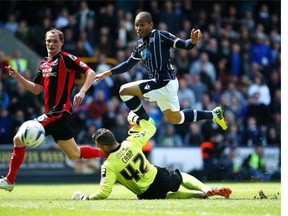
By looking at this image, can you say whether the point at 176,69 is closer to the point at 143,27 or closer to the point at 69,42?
the point at 69,42

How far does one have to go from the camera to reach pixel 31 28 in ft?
72.2

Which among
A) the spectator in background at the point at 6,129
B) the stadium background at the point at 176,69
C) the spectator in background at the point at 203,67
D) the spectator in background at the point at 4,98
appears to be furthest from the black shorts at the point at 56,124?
the spectator in background at the point at 203,67

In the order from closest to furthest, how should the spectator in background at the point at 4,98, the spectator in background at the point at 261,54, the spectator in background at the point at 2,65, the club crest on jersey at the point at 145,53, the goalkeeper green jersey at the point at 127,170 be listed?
the goalkeeper green jersey at the point at 127,170 → the club crest on jersey at the point at 145,53 → the spectator in background at the point at 4,98 → the spectator in background at the point at 2,65 → the spectator in background at the point at 261,54

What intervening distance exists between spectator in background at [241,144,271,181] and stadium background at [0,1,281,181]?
0.21 metres

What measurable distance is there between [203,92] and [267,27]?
4742 mm

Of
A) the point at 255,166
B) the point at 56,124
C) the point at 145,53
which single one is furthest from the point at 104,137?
the point at 255,166

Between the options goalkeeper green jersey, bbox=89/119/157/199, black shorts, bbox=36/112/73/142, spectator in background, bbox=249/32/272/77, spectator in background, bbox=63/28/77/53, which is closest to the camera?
goalkeeper green jersey, bbox=89/119/157/199

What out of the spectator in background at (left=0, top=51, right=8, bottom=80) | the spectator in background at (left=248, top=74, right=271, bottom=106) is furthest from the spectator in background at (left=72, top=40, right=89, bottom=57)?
the spectator in background at (left=248, top=74, right=271, bottom=106)

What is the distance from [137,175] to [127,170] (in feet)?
0.48

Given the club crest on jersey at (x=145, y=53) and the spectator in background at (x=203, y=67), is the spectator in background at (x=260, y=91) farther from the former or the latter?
the club crest on jersey at (x=145, y=53)

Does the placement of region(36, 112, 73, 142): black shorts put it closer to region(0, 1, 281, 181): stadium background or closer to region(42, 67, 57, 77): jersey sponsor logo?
region(42, 67, 57, 77): jersey sponsor logo

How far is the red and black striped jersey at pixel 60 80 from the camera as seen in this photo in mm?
12008

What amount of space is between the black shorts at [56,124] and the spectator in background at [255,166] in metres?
8.52

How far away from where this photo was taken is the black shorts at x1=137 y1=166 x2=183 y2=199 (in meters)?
11.2
